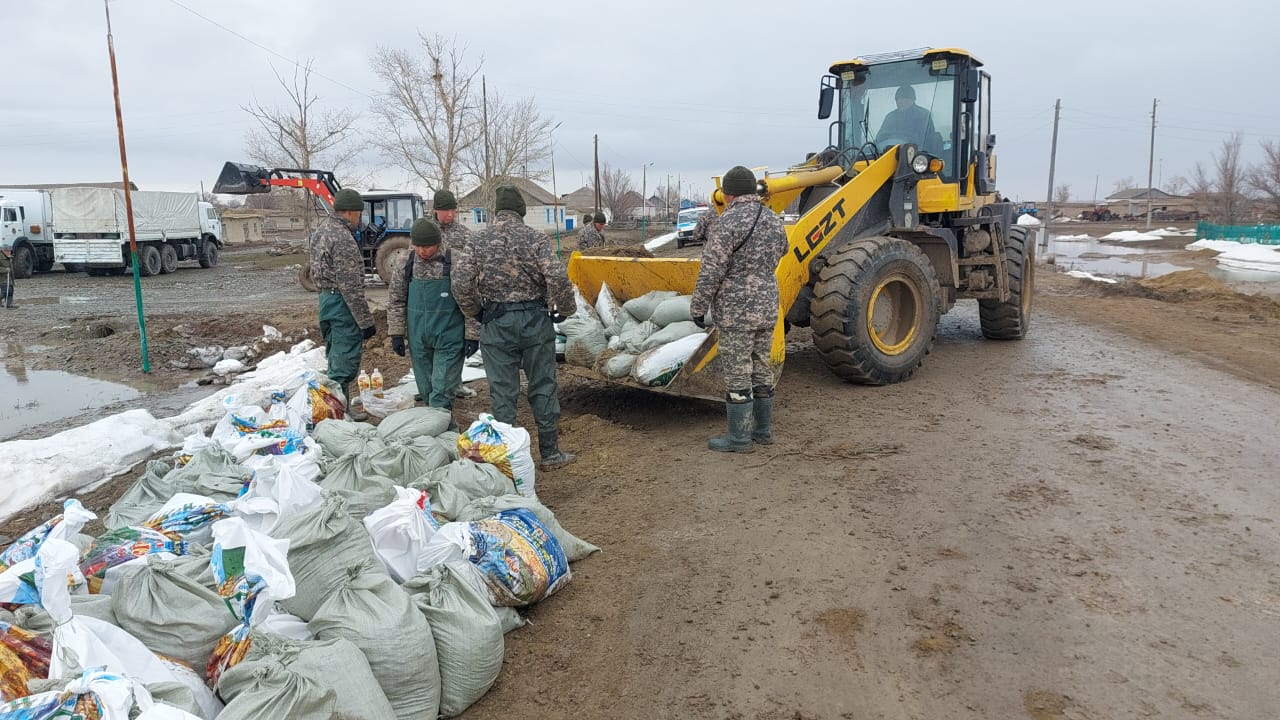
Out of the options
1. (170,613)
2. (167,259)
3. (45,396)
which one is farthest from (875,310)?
(167,259)

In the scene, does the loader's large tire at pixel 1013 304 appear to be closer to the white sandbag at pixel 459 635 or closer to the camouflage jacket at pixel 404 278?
the camouflage jacket at pixel 404 278

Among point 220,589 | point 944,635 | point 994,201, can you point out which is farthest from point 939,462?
point 994,201

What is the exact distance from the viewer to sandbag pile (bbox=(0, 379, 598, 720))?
208 cm

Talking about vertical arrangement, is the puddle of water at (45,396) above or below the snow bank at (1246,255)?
below

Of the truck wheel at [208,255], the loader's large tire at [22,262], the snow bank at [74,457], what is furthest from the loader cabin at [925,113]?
the truck wheel at [208,255]

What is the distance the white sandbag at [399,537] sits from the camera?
2996mm

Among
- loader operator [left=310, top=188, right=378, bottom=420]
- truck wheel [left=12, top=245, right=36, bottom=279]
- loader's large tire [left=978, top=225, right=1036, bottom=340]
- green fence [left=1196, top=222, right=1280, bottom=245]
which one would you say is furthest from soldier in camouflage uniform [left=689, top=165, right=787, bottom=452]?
→ green fence [left=1196, top=222, right=1280, bottom=245]

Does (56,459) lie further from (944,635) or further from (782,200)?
(782,200)

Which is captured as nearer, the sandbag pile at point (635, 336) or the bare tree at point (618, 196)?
the sandbag pile at point (635, 336)

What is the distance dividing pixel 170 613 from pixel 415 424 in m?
2.32

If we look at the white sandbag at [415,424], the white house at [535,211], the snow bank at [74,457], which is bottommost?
the snow bank at [74,457]

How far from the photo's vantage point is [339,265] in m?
5.67

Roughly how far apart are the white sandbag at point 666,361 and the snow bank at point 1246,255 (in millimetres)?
22199

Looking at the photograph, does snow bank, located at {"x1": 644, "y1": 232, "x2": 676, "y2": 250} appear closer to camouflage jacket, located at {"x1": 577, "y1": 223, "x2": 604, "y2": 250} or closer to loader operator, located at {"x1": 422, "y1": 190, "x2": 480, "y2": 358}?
loader operator, located at {"x1": 422, "y1": 190, "x2": 480, "y2": 358}
